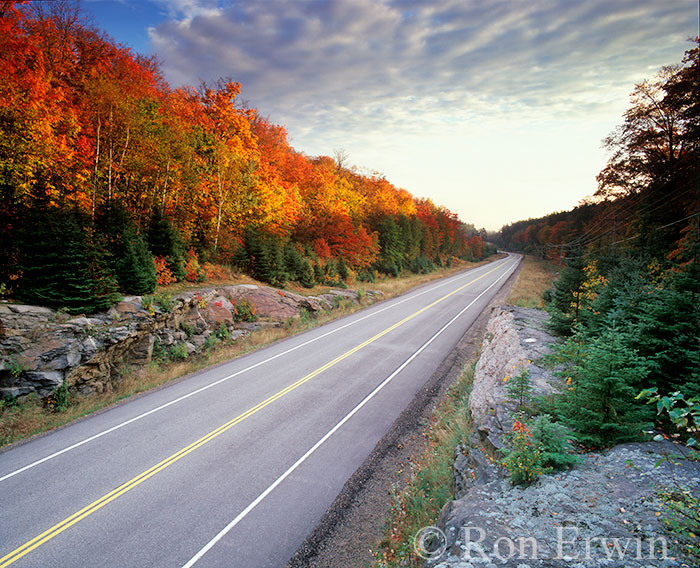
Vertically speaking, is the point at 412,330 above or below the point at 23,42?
below

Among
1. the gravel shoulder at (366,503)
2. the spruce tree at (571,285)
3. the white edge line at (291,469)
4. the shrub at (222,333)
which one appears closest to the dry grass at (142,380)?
the shrub at (222,333)

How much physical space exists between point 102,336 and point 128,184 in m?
10.2

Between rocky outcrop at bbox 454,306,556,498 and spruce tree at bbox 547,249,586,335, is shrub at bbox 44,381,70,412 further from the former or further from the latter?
spruce tree at bbox 547,249,586,335

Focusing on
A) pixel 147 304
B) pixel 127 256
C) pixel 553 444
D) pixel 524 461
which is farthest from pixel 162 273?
pixel 553 444

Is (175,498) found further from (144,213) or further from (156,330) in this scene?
(144,213)

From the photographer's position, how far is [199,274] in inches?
779

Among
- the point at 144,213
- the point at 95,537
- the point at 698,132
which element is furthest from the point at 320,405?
the point at 698,132

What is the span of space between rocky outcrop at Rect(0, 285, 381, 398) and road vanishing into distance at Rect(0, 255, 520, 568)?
219 centimetres

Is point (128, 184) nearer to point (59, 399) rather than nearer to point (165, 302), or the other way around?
point (165, 302)

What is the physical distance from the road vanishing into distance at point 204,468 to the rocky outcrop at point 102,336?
219cm

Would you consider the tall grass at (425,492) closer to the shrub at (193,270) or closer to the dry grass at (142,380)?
the dry grass at (142,380)

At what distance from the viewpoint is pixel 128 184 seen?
18422mm

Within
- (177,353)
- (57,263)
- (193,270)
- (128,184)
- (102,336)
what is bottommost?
(177,353)

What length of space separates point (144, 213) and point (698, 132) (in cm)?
3355
